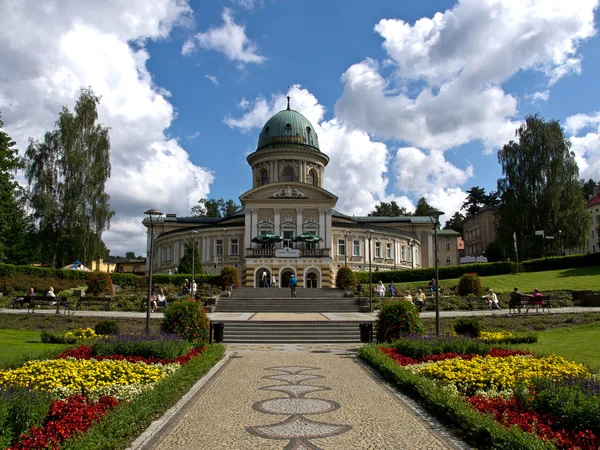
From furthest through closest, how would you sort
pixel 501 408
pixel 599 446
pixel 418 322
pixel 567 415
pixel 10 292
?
pixel 10 292 < pixel 418 322 < pixel 501 408 < pixel 567 415 < pixel 599 446

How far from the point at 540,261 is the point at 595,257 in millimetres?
5000

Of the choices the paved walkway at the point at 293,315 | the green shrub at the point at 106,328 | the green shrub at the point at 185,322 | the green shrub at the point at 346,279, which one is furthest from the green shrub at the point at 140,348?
the green shrub at the point at 346,279

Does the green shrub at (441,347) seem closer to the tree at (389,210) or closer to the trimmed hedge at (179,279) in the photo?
the trimmed hedge at (179,279)

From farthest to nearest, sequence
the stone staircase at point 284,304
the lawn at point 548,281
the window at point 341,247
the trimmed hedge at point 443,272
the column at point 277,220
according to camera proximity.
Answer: the window at point 341,247 < the column at point 277,220 < the trimmed hedge at point 443,272 < the lawn at point 548,281 < the stone staircase at point 284,304

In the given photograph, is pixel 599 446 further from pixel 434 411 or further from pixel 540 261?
pixel 540 261

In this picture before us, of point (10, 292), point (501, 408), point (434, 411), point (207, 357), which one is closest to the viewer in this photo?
point (501, 408)

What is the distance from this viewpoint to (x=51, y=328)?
76.6 ft

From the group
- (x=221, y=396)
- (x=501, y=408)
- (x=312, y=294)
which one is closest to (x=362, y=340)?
(x=221, y=396)

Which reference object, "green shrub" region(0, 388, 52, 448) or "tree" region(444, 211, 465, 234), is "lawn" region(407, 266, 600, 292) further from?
"tree" region(444, 211, 465, 234)

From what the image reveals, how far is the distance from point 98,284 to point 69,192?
14491 millimetres

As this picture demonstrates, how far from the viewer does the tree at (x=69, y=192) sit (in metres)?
48.6

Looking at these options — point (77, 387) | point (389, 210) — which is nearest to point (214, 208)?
point (389, 210)

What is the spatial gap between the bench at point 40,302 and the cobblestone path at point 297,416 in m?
18.1

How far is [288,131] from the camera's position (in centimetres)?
6919
